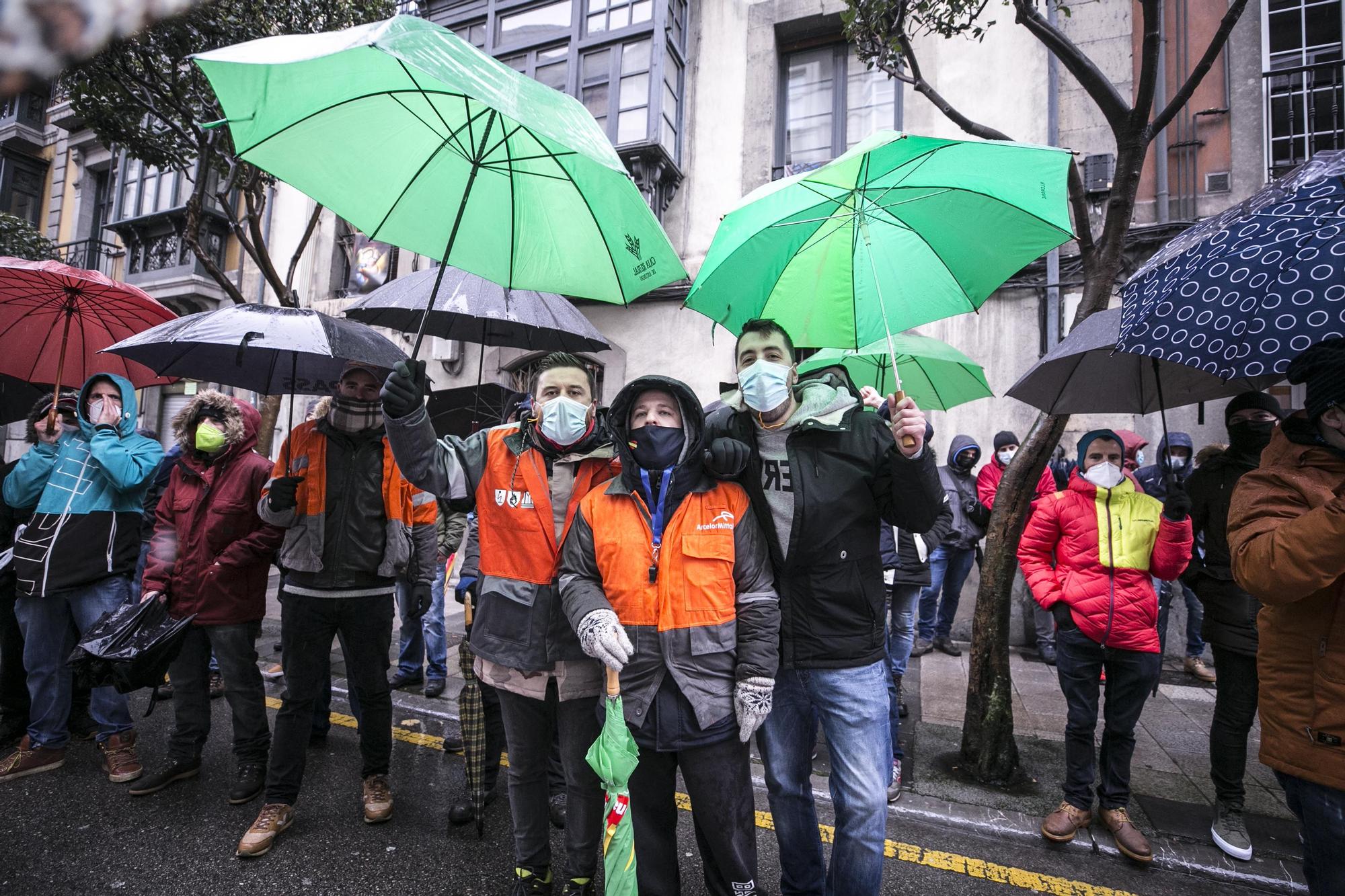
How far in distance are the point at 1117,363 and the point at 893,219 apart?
1544 mm

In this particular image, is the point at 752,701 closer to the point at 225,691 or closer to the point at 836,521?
the point at 836,521

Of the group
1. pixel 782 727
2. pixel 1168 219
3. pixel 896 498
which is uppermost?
pixel 1168 219

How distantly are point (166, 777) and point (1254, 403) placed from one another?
18.6 feet

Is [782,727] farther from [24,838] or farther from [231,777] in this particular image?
[24,838]

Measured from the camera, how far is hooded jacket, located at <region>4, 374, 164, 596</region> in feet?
11.5

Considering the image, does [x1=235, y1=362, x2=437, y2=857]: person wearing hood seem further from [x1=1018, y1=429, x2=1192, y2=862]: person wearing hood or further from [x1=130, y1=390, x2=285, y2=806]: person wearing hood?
[x1=1018, y1=429, x2=1192, y2=862]: person wearing hood

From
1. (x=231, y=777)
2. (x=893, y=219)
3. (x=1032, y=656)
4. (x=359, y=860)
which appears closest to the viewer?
(x=893, y=219)

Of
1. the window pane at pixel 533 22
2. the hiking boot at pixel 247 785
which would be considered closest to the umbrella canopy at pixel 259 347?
the hiking boot at pixel 247 785

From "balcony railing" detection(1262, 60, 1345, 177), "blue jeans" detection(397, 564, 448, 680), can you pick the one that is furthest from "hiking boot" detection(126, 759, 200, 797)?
"balcony railing" detection(1262, 60, 1345, 177)

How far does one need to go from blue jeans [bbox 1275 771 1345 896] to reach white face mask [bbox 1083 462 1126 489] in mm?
1579

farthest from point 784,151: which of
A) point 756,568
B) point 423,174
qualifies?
point 756,568

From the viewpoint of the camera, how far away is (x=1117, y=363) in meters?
3.25

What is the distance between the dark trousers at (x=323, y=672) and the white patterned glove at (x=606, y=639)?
1551mm

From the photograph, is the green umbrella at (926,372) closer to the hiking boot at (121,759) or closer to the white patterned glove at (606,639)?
the white patterned glove at (606,639)
